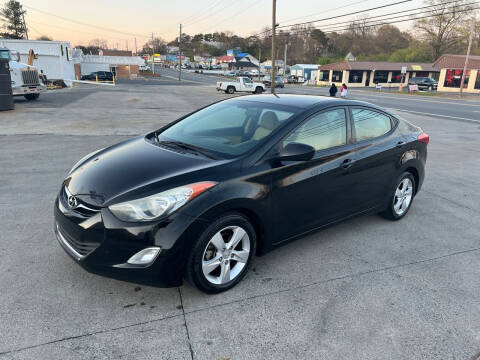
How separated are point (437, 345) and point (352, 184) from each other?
179 cm

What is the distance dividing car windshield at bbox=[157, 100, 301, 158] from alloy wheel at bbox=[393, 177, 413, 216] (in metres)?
2.03

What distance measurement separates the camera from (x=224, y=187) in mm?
2969

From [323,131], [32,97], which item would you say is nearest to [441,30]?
[32,97]

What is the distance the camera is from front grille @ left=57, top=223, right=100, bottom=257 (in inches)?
111

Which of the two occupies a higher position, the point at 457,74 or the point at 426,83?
the point at 457,74

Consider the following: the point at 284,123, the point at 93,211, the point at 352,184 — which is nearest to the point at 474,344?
the point at 352,184

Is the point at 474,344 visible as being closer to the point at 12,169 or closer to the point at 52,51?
the point at 12,169

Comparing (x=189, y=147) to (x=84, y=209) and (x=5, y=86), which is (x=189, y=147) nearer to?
(x=84, y=209)

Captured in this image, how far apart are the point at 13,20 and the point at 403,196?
10273cm

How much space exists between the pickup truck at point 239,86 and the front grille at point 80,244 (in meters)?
31.4

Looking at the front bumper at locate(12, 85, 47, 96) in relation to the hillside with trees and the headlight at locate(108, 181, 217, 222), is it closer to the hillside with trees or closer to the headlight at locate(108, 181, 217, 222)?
the headlight at locate(108, 181, 217, 222)

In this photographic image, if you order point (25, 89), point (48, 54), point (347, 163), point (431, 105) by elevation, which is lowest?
point (431, 105)

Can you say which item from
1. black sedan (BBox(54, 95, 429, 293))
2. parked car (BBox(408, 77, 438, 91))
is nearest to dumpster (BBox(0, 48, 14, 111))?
black sedan (BBox(54, 95, 429, 293))

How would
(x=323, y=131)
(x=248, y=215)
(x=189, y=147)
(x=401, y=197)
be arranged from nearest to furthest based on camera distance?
(x=248, y=215), (x=189, y=147), (x=323, y=131), (x=401, y=197)
